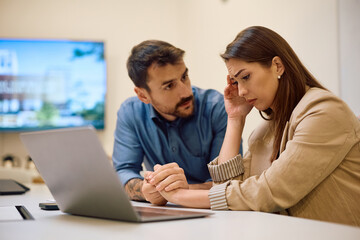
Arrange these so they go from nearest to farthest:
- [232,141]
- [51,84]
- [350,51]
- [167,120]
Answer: [232,141], [350,51], [167,120], [51,84]

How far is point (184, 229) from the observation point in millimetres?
737

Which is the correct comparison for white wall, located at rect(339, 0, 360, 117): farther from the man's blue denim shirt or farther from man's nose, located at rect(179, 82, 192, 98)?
man's nose, located at rect(179, 82, 192, 98)

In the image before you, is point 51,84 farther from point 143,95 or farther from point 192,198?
point 192,198

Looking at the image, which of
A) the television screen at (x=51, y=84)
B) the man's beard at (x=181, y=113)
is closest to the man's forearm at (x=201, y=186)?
the man's beard at (x=181, y=113)

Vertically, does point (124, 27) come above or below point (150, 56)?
above

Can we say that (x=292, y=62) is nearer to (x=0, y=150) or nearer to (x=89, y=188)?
(x=89, y=188)

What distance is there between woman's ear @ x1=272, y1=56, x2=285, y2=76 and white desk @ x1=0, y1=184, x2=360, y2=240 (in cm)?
58

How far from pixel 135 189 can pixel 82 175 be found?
0.70 metres

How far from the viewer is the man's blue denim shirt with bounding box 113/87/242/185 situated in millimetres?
1881

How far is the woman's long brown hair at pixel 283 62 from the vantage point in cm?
129

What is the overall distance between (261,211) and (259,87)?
18.3 inches

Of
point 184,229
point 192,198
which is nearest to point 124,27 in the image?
point 192,198

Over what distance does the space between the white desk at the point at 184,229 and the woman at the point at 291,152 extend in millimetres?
172

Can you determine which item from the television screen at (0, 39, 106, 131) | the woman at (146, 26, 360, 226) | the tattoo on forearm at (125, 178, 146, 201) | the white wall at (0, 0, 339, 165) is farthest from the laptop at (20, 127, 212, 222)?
the television screen at (0, 39, 106, 131)
